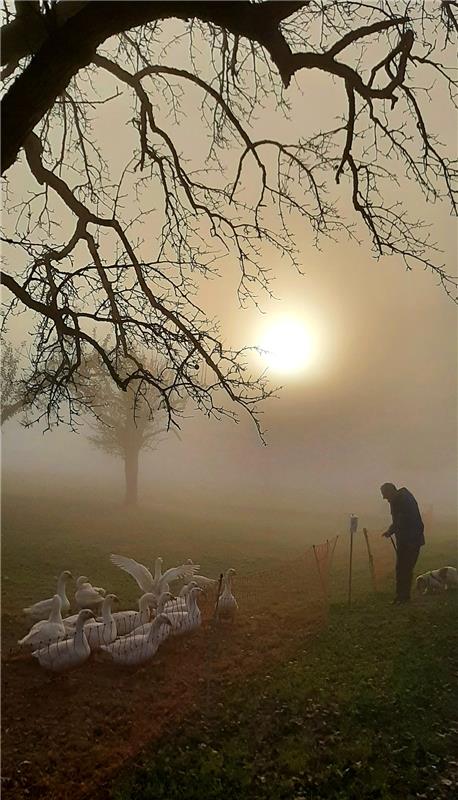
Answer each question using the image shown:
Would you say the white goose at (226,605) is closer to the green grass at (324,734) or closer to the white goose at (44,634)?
the green grass at (324,734)

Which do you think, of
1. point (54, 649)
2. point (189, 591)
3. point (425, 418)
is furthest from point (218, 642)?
→ point (425, 418)

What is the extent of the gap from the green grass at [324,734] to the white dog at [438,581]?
335 cm

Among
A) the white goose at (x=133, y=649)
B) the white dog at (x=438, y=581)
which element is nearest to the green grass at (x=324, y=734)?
the white goose at (x=133, y=649)

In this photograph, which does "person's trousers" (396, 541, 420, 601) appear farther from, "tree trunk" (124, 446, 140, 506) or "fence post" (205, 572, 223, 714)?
"tree trunk" (124, 446, 140, 506)

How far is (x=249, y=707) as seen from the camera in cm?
573

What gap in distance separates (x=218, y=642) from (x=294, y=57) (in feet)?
23.3

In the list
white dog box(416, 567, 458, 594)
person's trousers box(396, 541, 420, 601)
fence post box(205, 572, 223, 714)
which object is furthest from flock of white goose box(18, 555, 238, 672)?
white dog box(416, 567, 458, 594)

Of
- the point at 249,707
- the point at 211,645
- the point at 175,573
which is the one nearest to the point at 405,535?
the point at 175,573

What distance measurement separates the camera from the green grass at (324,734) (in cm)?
439

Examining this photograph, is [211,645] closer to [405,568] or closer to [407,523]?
[405,568]

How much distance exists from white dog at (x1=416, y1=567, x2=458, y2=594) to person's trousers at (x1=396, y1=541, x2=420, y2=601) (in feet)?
3.11

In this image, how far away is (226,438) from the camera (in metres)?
39.8

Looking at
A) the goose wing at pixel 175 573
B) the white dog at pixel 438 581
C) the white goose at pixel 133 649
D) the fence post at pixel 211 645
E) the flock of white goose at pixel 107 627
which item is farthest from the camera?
the white dog at pixel 438 581

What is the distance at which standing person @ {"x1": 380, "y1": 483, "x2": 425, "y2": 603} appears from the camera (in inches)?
404
